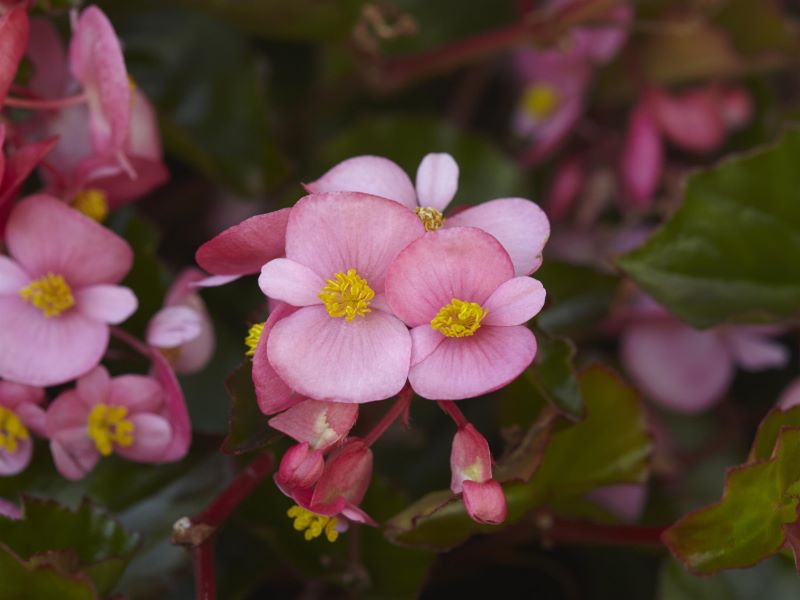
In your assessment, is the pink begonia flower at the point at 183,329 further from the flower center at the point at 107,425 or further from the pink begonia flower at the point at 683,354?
the pink begonia flower at the point at 683,354

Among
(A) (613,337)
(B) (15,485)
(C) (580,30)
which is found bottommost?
(A) (613,337)

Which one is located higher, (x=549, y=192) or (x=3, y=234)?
(x=3, y=234)

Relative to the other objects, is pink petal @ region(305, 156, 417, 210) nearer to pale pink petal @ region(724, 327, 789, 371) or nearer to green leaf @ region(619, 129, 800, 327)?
green leaf @ region(619, 129, 800, 327)

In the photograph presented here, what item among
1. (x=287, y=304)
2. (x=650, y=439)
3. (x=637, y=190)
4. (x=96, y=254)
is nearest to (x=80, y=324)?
(x=96, y=254)

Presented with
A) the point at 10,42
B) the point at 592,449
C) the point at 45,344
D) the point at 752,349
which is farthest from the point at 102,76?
the point at 752,349

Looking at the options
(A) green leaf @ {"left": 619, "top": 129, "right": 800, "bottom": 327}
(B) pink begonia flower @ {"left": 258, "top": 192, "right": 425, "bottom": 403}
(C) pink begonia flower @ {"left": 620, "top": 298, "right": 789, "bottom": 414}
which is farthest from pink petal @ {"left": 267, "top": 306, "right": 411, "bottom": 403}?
(C) pink begonia flower @ {"left": 620, "top": 298, "right": 789, "bottom": 414}

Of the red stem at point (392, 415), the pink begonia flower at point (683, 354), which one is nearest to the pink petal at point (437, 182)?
the red stem at point (392, 415)

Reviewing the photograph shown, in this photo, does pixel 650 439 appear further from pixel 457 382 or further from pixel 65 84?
pixel 65 84
